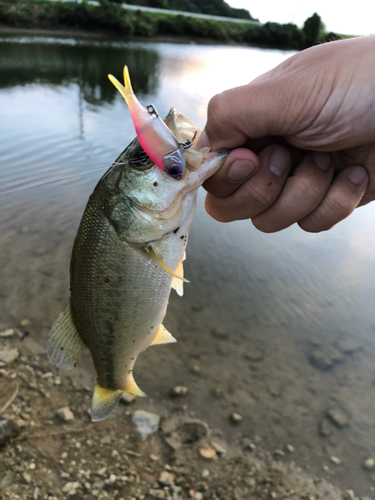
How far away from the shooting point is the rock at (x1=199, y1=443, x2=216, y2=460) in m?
3.23

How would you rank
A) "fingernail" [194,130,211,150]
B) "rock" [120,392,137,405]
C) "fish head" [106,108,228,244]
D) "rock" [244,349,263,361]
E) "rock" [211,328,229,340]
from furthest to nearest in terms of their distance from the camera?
"rock" [211,328,229,340]
"rock" [244,349,263,361]
"rock" [120,392,137,405]
"fingernail" [194,130,211,150]
"fish head" [106,108,228,244]

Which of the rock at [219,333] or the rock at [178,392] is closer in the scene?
the rock at [178,392]

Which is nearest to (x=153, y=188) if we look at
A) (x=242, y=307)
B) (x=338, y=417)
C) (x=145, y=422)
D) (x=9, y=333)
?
(x=145, y=422)

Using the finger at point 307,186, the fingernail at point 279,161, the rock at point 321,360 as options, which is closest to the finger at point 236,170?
the fingernail at point 279,161

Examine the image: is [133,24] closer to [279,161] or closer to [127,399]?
[127,399]

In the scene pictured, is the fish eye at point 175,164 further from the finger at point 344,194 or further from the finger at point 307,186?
the finger at point 344,194

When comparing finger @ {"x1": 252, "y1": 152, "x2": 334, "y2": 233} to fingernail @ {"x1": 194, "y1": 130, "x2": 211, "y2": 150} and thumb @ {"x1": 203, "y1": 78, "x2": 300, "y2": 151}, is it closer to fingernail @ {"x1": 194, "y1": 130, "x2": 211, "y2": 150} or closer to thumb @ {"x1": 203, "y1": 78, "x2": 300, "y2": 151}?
thumb @ {"x1": 203, "y1": 78, "x2": 300, "y2": 151}

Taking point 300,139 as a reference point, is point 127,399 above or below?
below

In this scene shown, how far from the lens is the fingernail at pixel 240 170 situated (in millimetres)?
1937

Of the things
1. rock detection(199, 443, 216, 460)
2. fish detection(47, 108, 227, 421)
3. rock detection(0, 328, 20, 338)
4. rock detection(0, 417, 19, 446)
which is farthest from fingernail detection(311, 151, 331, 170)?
rock detection(0, 328, 20, 338)

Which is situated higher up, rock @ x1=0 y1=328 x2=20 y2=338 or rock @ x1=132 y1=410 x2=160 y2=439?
rock @ x1=0 y1=328 x2=20 y2=338

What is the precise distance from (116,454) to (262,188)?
2580 millimetres

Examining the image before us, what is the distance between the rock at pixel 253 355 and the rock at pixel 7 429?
2.66 metres

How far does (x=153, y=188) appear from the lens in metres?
1.70
